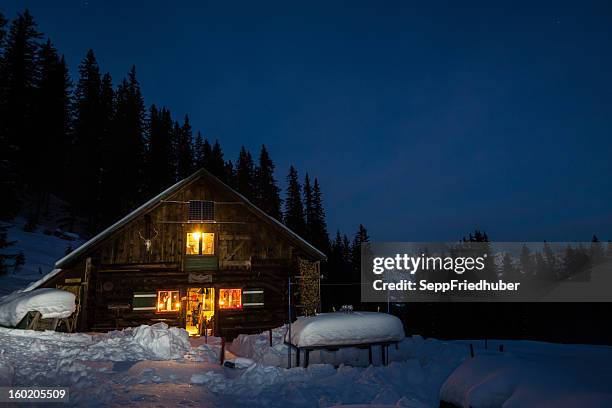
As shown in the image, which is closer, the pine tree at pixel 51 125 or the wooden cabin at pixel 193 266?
the wooden cabin at pixel 193 266

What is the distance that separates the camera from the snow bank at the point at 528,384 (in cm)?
391

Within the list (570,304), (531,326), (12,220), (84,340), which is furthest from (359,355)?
(570,304)

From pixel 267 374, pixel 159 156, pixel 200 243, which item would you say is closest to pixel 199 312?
pixel 200 243

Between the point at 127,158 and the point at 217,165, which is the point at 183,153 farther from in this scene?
the point at 127,158

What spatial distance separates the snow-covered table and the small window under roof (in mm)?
7904

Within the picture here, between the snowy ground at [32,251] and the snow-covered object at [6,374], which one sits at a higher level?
the snowy ground at [32,251]

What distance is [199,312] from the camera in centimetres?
2155

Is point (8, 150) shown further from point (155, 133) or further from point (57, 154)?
point (155, 133)

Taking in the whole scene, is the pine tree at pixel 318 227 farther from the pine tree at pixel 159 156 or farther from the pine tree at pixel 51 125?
the pine tree at pixel 51 125

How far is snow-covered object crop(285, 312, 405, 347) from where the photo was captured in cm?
1259

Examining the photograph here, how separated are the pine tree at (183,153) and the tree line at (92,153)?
133mm

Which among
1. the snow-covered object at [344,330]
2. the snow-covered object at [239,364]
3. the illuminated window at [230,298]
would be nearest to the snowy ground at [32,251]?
the illuminated window at [230,298]

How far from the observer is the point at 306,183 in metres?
58.6

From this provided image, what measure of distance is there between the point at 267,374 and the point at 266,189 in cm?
4721
